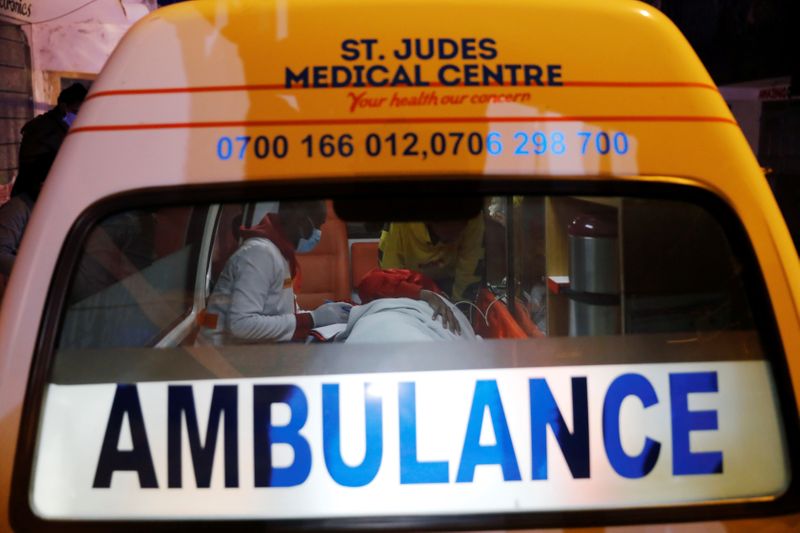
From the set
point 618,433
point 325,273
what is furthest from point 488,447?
point 325,273

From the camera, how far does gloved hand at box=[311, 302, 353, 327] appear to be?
3.38m

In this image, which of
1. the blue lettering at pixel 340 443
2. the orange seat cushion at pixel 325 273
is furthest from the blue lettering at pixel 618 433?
the orange seat cushion at pixel 325 273

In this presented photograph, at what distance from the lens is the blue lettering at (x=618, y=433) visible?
139 centimetres

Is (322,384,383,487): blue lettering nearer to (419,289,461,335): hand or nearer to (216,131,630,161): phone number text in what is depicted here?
(216,131,630,161): phone number text

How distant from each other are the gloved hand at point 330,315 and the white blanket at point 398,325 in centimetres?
84

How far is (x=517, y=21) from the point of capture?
1454 millimetres

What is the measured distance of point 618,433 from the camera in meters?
1.40

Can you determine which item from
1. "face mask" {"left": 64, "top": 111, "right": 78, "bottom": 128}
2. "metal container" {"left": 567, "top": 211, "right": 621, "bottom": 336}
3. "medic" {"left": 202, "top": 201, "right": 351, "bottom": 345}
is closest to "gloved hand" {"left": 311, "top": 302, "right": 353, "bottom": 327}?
"medic" {"left": 202, "top": 201, "right": 351, "bottom": 345}

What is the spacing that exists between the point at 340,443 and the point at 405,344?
0.70 feet

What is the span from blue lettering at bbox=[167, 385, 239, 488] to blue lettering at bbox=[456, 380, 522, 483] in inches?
15.8

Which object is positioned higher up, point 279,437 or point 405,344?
point 405,344

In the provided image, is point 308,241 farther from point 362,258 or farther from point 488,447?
point 362,258

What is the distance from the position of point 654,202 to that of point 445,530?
70cm

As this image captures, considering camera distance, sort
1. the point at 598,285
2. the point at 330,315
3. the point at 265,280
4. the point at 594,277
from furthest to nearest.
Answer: the point at 330,315 → the point at 265,280 → the point at 594,277 → the point at 598,285
